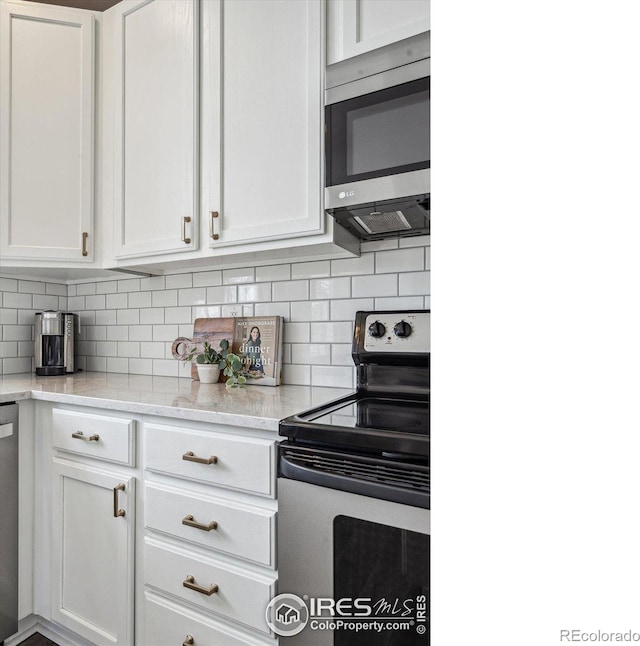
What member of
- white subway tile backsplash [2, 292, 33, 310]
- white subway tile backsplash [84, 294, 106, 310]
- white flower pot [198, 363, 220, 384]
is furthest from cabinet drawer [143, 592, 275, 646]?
white subway tile backsplash [2, 292, 33, 310]

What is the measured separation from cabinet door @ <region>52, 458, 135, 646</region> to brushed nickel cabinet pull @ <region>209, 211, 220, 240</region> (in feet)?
2.72

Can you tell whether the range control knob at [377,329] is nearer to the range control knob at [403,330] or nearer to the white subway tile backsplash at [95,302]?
the range control knob at [403,330]

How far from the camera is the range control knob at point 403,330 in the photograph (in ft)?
4.57

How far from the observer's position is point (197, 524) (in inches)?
44.4

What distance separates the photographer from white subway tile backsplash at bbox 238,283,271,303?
176 cm

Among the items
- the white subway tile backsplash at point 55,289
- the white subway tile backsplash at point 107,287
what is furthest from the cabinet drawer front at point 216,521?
the white subway tile backsplash at point 55,289

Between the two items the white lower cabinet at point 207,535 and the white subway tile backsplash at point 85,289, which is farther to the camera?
the white subway tile backsplash at point 85,289

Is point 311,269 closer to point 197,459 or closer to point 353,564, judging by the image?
point 197,459

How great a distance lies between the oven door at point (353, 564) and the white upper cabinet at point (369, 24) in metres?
1.21

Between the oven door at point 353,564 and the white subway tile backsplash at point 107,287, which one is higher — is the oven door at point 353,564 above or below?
below
